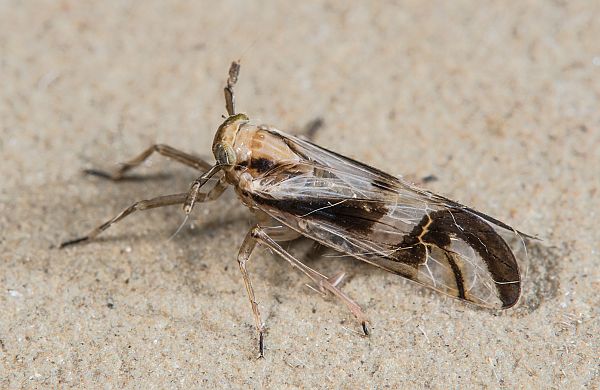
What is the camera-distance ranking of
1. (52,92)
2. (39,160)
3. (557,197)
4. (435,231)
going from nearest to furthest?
(435,231) < (557,197) < (39,160) < (52,92)

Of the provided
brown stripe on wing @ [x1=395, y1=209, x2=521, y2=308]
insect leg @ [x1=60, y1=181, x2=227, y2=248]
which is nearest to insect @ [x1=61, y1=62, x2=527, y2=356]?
brown stripe on wing @ [x1=395, y1=209, x2=521, y2=308]

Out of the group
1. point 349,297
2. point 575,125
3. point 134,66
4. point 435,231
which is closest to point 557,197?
point 575,125

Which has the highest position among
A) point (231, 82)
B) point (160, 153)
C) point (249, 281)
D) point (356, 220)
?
point (231, 82)

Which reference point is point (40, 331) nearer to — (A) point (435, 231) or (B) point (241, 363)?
(B) point (241, 363)

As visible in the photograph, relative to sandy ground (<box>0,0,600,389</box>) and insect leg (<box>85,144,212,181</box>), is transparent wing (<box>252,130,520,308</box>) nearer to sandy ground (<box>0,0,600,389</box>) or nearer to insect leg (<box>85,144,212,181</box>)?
sandy ground (<box>0,0,600,389</box>)

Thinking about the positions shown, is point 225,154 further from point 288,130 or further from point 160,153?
point 288,130

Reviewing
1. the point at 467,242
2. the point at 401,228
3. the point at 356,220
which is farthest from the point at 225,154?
the point at 467,242
